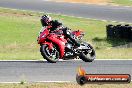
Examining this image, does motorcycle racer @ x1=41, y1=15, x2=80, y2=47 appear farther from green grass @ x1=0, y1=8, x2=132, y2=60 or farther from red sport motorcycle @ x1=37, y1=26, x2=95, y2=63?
green grass @ x1=0, y1=8, x2=132, y2=60

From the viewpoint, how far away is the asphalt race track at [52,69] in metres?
12.8

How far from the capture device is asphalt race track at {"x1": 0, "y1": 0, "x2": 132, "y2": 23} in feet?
122

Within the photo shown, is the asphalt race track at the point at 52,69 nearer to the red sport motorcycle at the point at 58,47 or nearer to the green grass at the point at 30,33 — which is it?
the red sport motorcycle at the point at 58,47

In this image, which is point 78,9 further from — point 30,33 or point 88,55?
point 88,55

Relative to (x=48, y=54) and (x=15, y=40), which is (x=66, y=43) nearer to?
(x=48, y=54)

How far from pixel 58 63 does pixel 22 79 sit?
271cm

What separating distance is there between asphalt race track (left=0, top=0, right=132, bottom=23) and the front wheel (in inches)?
812

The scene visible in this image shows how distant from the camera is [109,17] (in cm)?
3672

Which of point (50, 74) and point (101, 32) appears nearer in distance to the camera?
point (50, 74)

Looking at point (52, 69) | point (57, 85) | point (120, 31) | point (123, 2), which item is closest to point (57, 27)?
point (52, 69)

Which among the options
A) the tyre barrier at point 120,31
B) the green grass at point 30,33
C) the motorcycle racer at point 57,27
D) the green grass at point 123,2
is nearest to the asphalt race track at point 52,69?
the motorcycle racer at point 57,27

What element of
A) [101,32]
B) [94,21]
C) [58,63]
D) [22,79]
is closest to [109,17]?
[94,21]

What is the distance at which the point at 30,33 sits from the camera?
29109mm

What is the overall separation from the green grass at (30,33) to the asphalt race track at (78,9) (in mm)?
2195
